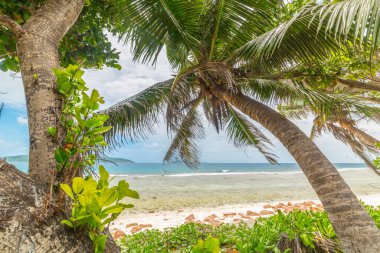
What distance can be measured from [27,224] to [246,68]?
9.84 ft

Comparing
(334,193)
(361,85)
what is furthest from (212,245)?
(361,85)

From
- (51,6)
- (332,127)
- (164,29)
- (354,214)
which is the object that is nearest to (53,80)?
(51,6)

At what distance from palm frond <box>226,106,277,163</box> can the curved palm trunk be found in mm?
2170

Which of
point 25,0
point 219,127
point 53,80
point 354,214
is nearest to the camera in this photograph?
point 53,80

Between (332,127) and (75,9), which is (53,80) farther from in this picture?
(332,127)

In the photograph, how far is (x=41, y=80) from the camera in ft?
2.57

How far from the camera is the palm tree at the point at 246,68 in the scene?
1985 mm

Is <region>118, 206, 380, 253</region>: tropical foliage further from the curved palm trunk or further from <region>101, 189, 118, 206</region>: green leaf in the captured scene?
<region>101, 189, 118, 206</region>: green leaf

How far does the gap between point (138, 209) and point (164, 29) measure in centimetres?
664

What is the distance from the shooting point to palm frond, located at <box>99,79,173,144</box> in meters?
3.26

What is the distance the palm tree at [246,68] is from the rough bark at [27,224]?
75.3 inches

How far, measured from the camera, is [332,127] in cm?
526

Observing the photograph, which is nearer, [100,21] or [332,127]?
[100,21]

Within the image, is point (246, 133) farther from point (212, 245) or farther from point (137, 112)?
point (212, 245)
